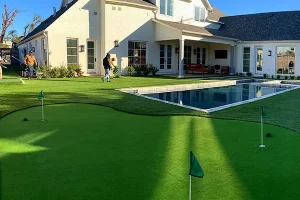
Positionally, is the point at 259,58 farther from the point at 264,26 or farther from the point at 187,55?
the point at 187,55

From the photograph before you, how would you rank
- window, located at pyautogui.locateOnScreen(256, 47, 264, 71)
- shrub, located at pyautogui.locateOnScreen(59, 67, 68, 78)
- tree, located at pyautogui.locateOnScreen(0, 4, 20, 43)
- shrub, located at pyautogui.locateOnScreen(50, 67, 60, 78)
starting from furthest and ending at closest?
tree, located at pyautogui.locateOnScreen(0, 4, 20, 43), window, located at pyautogui.locateOnScreen(256, 47, 264, 71), shrub, located at pyautogui.locateOnScreen(59, 67, 68, 78), shrub, located at pyautogui.locateOnScreen(50, 67, 60, 78)

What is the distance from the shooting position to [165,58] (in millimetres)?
24422

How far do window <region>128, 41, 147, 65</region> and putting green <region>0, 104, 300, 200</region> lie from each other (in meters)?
15.7

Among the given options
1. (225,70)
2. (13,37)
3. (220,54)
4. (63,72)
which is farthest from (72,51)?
(13,37)

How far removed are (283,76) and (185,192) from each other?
74.7ft

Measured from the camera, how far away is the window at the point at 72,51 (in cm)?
1986

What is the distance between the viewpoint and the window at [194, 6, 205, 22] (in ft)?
87.9

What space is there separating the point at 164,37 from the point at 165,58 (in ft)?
8.12

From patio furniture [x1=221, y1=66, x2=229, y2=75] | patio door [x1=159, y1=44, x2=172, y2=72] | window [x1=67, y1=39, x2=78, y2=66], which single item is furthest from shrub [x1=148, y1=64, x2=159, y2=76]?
patio furniture [x1=221, y1=66, x2=229, y2=75]

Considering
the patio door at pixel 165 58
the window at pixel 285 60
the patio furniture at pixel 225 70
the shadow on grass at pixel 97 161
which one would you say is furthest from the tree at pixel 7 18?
the shadow on grass at pixel 97 161

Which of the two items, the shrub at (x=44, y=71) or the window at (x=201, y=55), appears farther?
the window at (x=201, y=55)

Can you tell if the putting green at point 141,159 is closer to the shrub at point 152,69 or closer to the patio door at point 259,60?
the shrub at point 152,69

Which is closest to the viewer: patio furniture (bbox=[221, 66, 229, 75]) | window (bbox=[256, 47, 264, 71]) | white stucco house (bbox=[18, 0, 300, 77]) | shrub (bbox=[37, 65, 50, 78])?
shrub (bbox=[37, 65, 50, 78])

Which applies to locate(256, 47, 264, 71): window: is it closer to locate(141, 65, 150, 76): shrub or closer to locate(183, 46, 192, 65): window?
locate(183, 46, 192, 65): window
